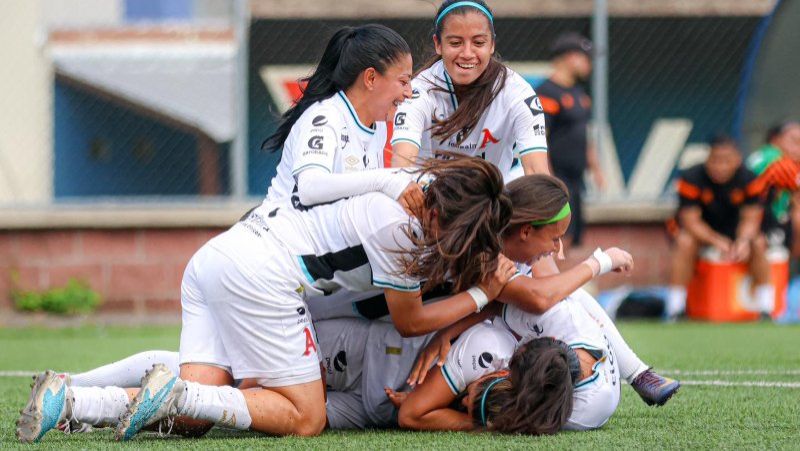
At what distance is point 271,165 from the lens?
10.7 meters

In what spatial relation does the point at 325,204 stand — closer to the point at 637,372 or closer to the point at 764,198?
the point at 637,372

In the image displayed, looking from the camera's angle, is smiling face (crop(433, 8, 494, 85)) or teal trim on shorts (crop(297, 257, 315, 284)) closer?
teal trim on shorts (crop(297, 257, 315, 284))

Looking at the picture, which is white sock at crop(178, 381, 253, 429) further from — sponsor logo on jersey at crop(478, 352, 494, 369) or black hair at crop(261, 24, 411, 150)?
black hair at crop(261, 24, 411, 150)

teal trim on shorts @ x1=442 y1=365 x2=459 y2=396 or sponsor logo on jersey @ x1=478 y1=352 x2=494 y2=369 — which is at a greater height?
sponsor logo on jersey @ x1=478 y1=352 x2=494 y2=369

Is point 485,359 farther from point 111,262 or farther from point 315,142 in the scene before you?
point 111,262

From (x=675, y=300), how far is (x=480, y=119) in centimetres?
541

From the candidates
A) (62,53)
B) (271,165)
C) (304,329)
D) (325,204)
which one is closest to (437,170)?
(325,204)

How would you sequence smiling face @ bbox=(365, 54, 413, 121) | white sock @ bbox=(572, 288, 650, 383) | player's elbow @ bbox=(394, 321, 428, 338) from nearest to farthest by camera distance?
player's elbow @ bbox=(394, 321, 428, 338)
white sock @ bbox=(572, 288, 650, 383)
smiling face @ bbox=(365, 54, 413, 121)

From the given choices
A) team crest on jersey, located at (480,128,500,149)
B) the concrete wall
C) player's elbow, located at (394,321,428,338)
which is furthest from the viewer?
the concrete wall

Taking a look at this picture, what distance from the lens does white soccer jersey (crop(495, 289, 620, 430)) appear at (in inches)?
165

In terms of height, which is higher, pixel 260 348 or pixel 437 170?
pixel 437 170

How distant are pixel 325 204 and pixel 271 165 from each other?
652 cm

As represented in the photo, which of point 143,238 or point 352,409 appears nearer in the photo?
point 352,409

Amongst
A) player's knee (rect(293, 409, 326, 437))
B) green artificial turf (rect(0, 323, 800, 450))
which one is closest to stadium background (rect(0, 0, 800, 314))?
green artificial turf (rect(0, 323, 800, 450))
